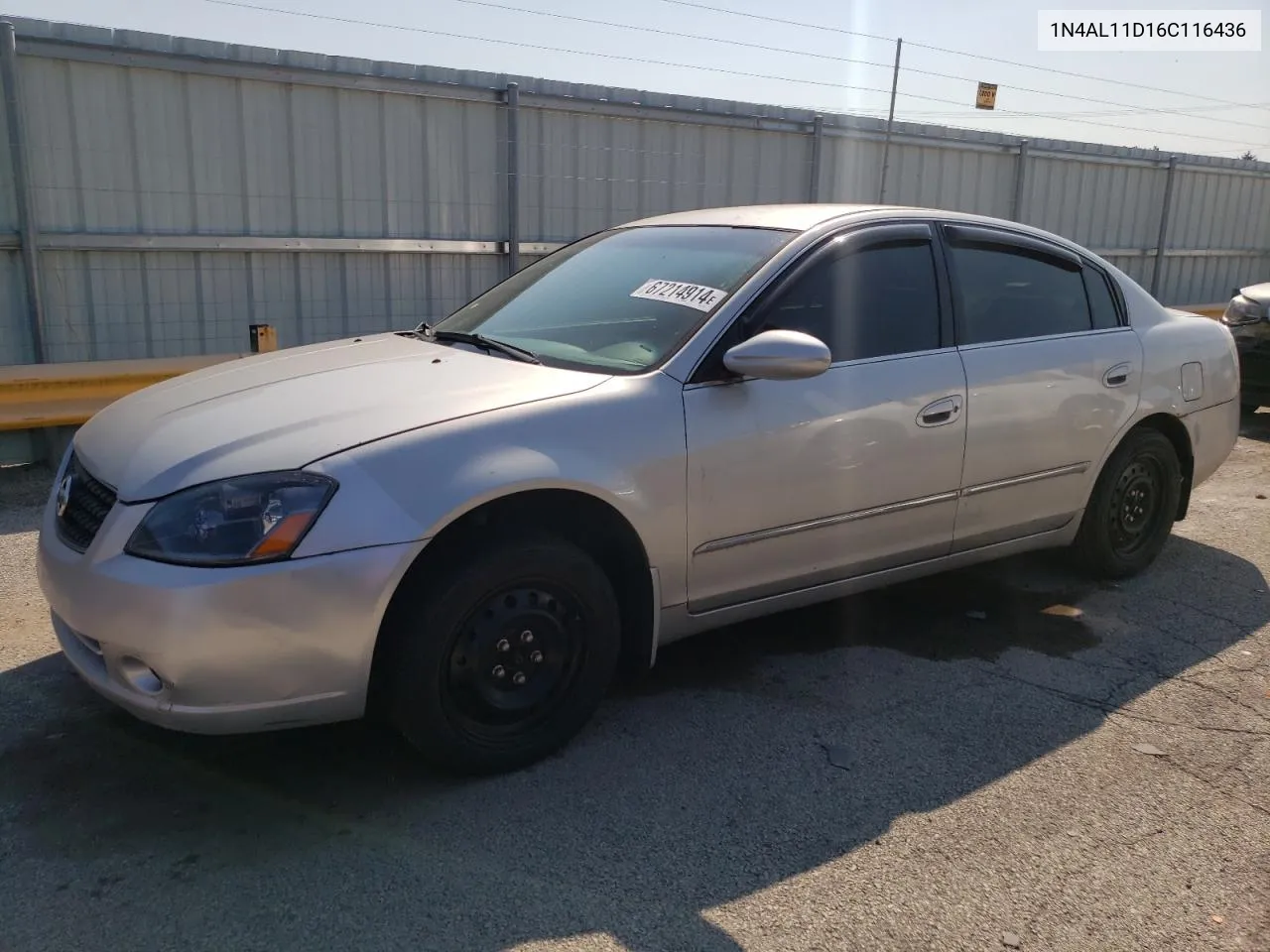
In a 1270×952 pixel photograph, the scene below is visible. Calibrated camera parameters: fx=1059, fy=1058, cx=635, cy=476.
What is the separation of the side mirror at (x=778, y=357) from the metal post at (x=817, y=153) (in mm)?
8064

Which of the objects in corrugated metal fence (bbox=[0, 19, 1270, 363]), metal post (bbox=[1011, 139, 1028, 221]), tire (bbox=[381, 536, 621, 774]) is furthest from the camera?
metal post (bbox=[1011, 139, 1028, 221])

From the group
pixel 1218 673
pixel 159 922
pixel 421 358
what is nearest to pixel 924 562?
pixel 1218 673

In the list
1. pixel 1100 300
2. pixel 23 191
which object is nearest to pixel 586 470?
pixel 1100 300

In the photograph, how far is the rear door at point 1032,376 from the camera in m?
4.11

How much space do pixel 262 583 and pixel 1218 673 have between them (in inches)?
136

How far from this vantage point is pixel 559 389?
3.20 m

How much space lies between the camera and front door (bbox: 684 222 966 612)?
340 cm

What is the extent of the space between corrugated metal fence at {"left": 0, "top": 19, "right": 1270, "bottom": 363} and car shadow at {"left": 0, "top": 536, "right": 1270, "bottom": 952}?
440 cm

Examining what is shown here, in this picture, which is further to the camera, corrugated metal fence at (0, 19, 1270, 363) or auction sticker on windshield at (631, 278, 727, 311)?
corrugated metal fence at (0, 19, 1270, 363)

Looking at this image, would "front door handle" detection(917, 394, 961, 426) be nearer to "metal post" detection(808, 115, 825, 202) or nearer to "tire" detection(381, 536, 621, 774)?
"tire" detection(381, 536, 621, 774)

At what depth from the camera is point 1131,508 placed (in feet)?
16.2

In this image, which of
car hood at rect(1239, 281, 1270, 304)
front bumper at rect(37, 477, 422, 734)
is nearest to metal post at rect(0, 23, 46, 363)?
front bumper at rect(37, 477, 422, 734)

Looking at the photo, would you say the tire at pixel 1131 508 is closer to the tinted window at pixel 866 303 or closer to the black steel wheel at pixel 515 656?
the tinted window at pixel 866 303

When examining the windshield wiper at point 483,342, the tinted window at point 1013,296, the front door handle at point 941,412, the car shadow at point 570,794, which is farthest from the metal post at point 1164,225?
the windshield wiper at point 483,342
